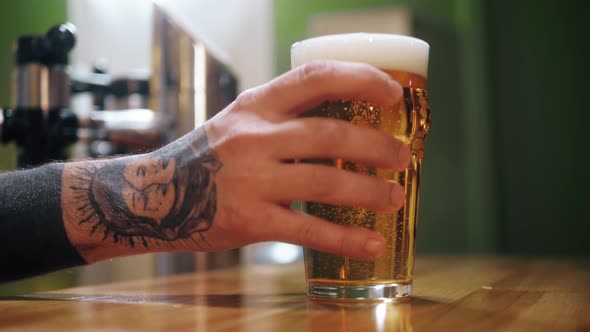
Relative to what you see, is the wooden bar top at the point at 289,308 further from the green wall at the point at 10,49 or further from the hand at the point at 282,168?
the green wall at the point at 10,49

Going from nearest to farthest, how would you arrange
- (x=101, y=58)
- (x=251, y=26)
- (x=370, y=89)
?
(x=370, y=89) → (x=101, y=58) → (x=251, y=26)

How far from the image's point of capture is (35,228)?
2.74 ft

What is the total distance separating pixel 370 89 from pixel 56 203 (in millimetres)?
430

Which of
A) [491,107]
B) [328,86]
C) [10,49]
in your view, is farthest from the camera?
[491,107]

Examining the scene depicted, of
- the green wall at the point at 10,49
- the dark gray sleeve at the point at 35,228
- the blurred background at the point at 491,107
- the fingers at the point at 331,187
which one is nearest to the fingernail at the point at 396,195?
the fingers at the point at 331,187

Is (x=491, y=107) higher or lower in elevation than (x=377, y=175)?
higher

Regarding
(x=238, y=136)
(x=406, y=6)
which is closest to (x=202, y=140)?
(x=238, y=136)

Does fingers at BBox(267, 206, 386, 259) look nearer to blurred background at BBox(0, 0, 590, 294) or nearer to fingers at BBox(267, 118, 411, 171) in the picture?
fingers at BBox(267, 118, 411, 171)

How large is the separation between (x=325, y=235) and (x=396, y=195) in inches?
3.3

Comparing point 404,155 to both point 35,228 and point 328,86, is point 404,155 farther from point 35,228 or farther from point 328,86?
point 35,228

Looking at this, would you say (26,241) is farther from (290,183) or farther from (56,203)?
(290,183)

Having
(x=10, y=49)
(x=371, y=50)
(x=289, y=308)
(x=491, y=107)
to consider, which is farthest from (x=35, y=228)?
(x=491, y=107)

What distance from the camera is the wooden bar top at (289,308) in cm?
57

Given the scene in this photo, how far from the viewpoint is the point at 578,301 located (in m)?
0.72
